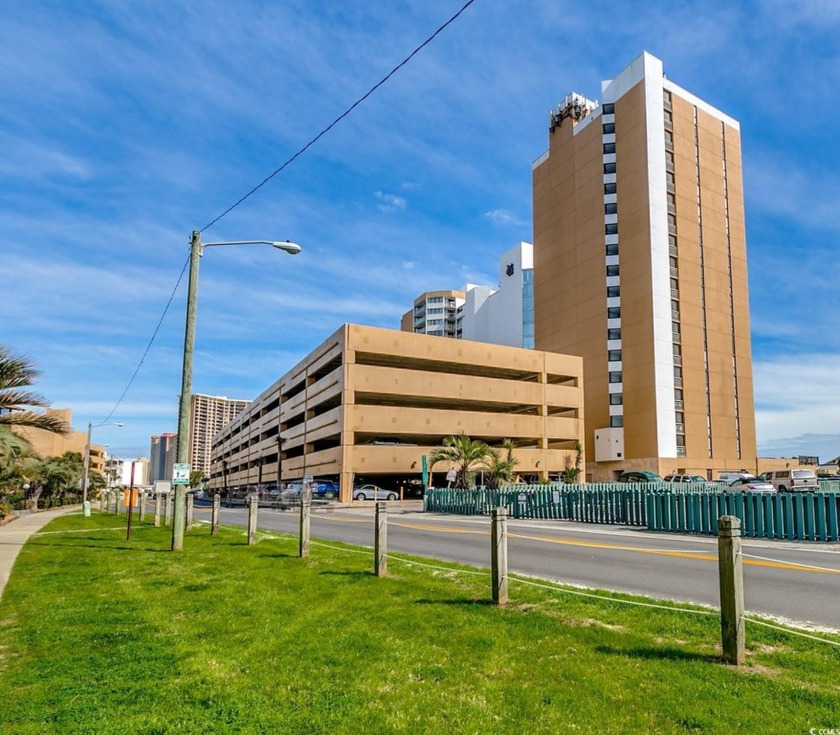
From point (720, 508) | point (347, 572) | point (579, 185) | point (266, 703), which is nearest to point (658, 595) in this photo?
point (347, 572)

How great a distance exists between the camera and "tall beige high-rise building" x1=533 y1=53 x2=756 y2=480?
68.8m

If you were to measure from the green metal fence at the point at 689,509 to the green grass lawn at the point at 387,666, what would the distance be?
809cm

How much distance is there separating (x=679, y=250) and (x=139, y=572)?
234 feet

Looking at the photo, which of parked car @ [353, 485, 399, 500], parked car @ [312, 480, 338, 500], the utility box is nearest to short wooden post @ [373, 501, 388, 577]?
parked car @ [312, 480, 338, 500]

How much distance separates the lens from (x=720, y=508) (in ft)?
58.9

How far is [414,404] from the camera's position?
6612cm

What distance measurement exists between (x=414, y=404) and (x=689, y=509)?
47814mm

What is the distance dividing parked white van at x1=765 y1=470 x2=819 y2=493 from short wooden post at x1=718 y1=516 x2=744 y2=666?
37756mm

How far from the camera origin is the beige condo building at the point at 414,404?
58.1m

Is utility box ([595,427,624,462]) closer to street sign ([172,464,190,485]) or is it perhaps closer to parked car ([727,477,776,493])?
parked car ([727,477,776,493])

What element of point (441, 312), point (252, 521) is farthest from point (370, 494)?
point (441, 312)

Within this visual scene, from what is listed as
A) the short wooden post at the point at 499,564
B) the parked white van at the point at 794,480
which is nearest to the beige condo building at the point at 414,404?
the parked white van at the point at 794,480

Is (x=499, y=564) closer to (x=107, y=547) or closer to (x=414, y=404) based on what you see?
(x=107, y=547)

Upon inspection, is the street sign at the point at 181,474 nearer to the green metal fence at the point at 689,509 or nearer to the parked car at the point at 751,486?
the green metal fence at the point at 689,509
